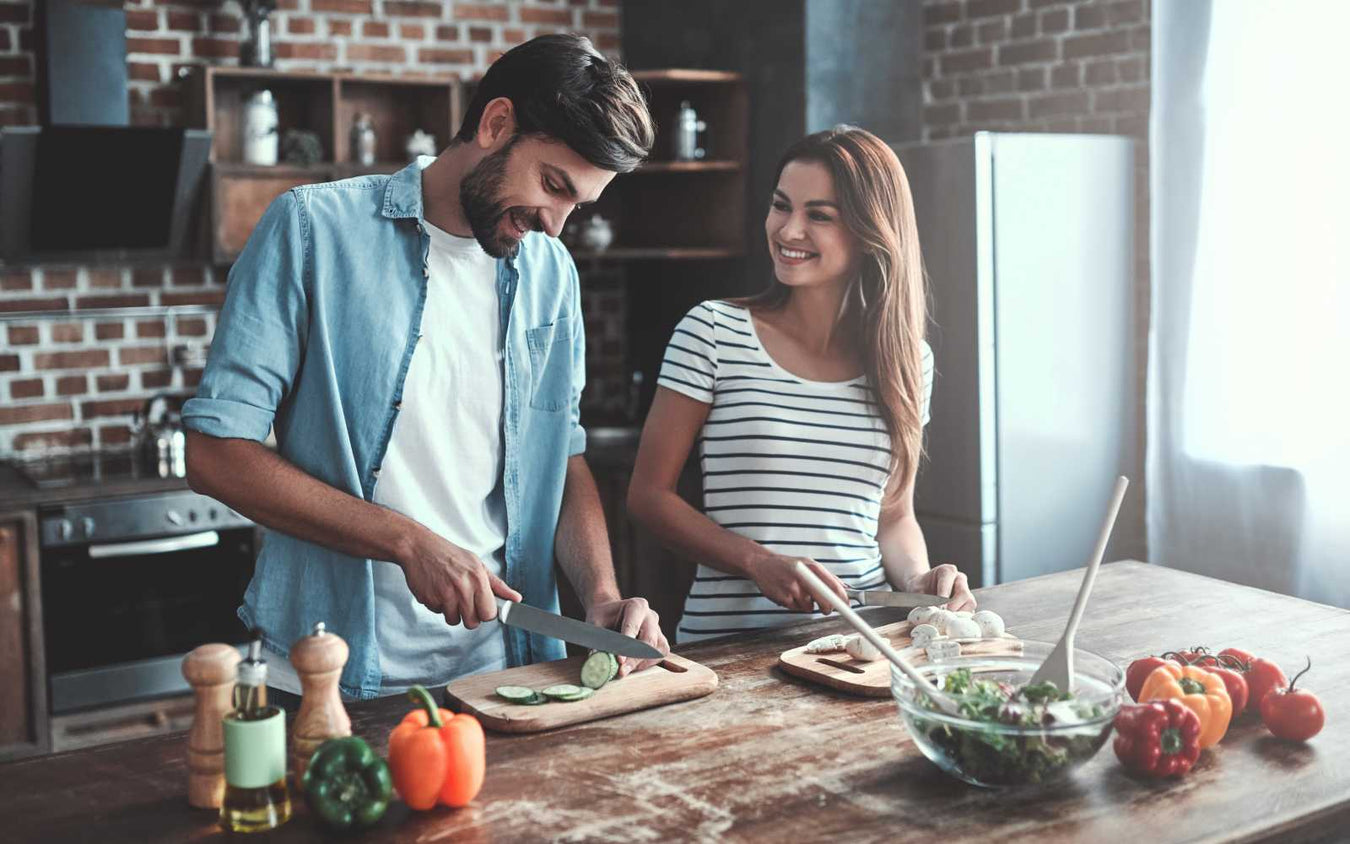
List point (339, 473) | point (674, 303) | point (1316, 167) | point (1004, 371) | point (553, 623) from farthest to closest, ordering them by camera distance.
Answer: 1. point (674, 303)
2. point (1004, 371)
3. point (1316, 167)
4. point (339, 473)
5. point (553, 623)

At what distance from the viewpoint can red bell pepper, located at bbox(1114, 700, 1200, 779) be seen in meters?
1.48

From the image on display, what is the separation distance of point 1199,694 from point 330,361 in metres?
1.21

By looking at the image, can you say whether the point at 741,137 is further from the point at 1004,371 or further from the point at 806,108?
the point at 1004,371

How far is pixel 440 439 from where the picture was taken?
77.2 inches

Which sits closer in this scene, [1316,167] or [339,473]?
[339,473]

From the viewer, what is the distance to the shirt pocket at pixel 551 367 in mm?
2082

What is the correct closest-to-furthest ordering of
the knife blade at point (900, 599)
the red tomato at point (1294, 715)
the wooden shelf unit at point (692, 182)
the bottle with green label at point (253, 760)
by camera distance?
the bottle with green label at point (253, 760), the red tomato at point (1294, 715), the knife blade at point (900, 599), the wooden shelf unit at point (692, 182)

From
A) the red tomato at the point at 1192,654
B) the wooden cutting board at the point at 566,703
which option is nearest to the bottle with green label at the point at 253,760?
the wooden cutting board at the point at 566,703

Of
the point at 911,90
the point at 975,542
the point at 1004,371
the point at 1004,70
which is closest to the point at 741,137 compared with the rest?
the point at 911,90

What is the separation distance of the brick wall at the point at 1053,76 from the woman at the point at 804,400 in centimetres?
171

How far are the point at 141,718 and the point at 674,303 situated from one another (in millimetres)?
2230

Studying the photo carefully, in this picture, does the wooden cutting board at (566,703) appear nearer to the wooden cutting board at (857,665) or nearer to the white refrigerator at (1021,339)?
the wooden cutting board at (857,665)

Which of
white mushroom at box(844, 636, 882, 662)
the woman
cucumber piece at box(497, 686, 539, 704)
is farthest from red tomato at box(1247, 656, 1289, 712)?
cucumber piece at box(497, 686, 539, 704)

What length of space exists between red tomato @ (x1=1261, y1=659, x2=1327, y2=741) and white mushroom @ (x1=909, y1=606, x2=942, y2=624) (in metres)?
0.49
